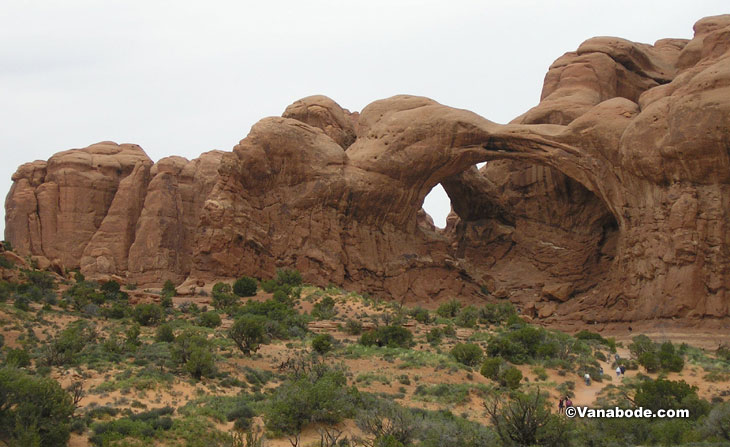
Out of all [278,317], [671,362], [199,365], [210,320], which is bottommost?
[671,362]

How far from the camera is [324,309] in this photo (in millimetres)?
35750

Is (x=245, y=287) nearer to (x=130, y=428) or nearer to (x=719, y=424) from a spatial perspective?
(x=130, y=428)

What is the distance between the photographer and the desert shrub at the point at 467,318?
36.3m

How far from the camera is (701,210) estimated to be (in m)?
35.8

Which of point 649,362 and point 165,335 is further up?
point 165,335

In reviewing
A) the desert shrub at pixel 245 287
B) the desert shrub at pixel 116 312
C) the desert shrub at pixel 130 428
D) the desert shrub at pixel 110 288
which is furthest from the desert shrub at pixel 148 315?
the desert shrub at pixel 130 428

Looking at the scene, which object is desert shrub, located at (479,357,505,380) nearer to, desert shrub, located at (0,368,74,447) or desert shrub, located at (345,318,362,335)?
desert shrub, located at (345,318,362,335)

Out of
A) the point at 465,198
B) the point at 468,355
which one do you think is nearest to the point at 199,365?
the point at 468,355

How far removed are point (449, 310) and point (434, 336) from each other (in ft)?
24.6

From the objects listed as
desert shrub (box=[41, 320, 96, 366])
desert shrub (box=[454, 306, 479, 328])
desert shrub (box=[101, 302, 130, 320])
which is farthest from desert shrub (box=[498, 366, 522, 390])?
desert shrub (box=[101, 302, 130, 320])

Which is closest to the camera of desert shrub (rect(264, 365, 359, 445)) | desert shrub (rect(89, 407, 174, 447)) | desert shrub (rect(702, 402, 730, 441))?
desert shrub (rect(89, 407, 174, 447))

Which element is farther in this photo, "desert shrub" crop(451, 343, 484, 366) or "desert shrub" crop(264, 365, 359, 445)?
"desert shrub" crop(451, 343, 484, 366)

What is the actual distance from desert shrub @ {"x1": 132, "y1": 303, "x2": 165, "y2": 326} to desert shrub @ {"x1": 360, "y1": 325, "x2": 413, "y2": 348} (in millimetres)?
7932

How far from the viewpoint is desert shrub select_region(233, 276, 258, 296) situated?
38.2 metres
